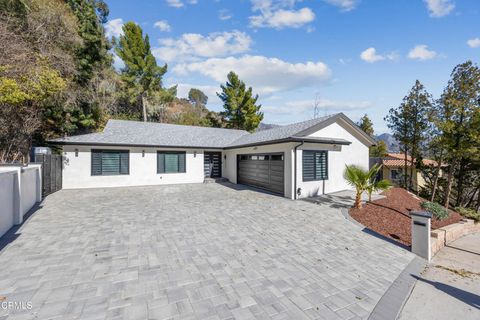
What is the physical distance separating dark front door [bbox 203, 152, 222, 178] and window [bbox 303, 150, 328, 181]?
326 inches

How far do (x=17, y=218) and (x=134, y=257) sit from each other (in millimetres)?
4622

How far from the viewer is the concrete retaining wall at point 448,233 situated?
536cm

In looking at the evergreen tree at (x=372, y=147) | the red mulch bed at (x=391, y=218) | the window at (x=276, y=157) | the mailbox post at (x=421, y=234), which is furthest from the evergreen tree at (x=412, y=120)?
the evergreen tree at (x=372, y=147)

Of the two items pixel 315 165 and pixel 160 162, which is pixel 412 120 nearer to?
pixel 315 165

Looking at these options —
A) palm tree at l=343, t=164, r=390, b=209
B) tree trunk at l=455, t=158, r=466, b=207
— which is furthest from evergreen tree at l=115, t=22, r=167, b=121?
tree trunk at l=455, t=158, r=466, b=207

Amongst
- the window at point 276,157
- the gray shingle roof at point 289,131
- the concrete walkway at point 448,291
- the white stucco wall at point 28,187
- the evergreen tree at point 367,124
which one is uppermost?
the evergreen tree at point 367,124

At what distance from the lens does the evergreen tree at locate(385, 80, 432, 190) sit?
45.0 ft

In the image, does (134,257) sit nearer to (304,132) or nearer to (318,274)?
(318,274)

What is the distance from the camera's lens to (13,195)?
5875 mm

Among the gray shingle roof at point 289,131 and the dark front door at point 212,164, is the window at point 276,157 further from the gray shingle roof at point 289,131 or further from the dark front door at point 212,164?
the dark front door at point 212,164

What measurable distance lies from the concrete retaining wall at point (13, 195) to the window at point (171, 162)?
706 centimetres

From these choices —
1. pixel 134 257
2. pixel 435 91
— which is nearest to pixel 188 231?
pixel 134 257

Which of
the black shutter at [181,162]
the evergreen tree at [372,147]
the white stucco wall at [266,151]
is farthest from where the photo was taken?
the evergreen tree at [372,147]

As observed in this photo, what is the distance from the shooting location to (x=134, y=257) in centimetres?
426
